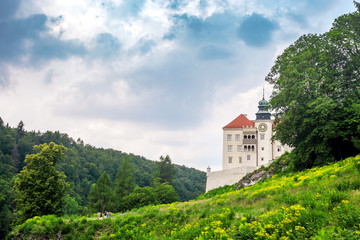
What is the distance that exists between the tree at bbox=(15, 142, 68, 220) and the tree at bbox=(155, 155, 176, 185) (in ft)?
172

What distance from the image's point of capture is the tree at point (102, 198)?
69075 millimetres

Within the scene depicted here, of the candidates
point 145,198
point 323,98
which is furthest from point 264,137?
point 323,98

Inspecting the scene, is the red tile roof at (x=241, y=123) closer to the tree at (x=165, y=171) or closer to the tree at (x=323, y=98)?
the tree at (x=165, y=171)

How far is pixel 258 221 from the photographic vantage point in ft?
36.8

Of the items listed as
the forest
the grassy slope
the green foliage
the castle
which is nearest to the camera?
the grassy slope

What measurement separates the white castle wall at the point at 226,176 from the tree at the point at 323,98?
21133mm

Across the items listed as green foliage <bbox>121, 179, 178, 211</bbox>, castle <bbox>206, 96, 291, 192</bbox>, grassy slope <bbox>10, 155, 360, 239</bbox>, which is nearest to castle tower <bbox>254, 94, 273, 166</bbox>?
castle <bbox>206, 96, 291, 192</bbox>

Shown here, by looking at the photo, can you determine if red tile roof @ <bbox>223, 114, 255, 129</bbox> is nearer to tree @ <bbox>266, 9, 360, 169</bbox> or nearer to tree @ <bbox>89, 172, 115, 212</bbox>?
tree @ <bbox>89, 172, 115, 212</bbox>

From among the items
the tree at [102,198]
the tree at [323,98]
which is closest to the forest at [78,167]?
the tree at [102,198]

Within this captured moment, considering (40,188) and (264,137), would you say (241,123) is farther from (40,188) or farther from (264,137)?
(40,188)

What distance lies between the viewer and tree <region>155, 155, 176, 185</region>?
3371 inches

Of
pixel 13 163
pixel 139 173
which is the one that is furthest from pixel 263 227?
pixel 139 173

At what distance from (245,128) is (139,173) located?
73.2m

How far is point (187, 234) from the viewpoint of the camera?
1295 cm
